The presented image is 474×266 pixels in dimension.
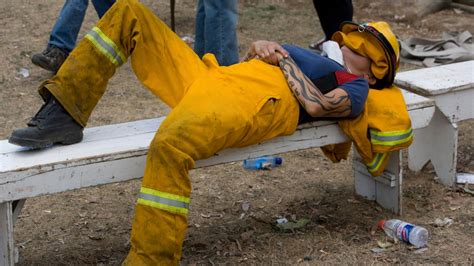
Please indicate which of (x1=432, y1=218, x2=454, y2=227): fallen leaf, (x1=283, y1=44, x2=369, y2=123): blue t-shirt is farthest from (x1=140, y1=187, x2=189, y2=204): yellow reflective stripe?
(x1=432, y1=218, x2=454, y2=227): fallen leaf

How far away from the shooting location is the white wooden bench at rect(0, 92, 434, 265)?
10.5 feet

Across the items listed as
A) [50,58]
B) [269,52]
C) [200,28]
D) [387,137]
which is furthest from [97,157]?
[50,58]

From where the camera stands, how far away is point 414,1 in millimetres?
8016

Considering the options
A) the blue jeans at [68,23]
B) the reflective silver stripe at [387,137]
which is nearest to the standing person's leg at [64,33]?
the blue jeans at [68,23]

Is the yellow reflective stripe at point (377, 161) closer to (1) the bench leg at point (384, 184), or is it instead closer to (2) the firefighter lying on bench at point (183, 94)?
(1) the bench leg at point (384, 184)

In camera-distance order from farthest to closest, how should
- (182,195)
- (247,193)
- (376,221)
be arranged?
(247,193) < (376,221) < (182,195)

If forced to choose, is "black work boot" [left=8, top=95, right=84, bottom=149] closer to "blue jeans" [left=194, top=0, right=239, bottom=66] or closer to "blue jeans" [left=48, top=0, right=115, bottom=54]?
"blue jeans" [left=194, top=0, right=239, bottom=66]

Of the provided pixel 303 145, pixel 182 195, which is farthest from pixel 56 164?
pixel 303 145

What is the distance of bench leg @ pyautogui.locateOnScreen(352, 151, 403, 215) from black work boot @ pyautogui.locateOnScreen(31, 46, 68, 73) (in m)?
2.48

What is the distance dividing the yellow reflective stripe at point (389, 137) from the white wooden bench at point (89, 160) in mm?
158

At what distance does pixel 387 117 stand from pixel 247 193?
988 mm

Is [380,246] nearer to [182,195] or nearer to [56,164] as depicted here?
[182,195]

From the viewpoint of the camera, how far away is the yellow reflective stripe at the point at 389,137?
3664 mm

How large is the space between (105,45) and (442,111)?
5.62 feet
